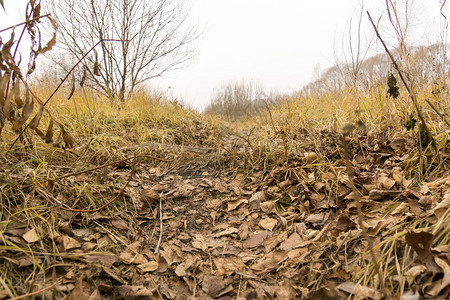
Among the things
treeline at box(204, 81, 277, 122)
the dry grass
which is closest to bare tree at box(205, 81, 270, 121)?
treeline at box(204, 81, 277, 122)

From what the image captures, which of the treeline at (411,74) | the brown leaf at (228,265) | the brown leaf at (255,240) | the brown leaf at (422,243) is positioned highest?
the treeline at (411,74)

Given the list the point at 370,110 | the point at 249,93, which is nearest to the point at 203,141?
the point at 370,110

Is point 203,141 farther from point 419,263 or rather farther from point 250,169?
point 419,263

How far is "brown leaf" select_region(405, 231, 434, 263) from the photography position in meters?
0.88

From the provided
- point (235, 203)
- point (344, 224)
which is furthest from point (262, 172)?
point (344, 224)

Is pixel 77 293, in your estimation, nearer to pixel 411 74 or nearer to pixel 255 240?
pixel 255 240

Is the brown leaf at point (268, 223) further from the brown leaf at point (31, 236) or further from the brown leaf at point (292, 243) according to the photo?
the brown leaf at point (31, 236)

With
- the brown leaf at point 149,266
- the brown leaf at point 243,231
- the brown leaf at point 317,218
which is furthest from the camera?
the brown leaf at point 243,231

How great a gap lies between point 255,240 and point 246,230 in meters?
0.12

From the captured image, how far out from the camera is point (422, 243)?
90 cm

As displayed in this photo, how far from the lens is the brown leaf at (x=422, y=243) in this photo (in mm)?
878

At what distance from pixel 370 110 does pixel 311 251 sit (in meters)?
2.04

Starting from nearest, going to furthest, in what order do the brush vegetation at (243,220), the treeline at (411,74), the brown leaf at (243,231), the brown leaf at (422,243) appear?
the brown leaf at (422,243) → the brush vegetation at (243,220) → the brown leaf at (243,231) → the treeline at (411,74)

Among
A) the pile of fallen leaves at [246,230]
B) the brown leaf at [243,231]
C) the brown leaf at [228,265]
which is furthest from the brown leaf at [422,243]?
the brown leaf at [243,231]
